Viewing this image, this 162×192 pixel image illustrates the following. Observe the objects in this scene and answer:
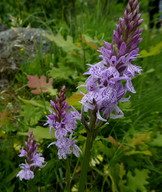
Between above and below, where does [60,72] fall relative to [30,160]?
below

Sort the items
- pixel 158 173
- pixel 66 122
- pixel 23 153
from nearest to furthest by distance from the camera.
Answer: pixel 66 122
pixel 23 153
pixel 158 173

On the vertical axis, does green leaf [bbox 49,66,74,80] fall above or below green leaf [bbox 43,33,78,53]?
below

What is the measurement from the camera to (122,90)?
94 centimetres

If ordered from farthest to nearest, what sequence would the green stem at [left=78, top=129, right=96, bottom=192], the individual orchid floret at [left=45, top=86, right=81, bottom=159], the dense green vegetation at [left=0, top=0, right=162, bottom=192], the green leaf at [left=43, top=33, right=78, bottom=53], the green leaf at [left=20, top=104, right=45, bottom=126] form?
the green leaf at [left=43, top=33, right=78, bottom=53]
the green leaf at [left=20, top=104, right=45, bottom=126]
the dense green vegetation at [left=0, top=0, right=162, bottom=192]
the individual orchid floret at [left=45, top=86, right=81, bottom=159]
the green stem at [left=78, top=129, right=96, bottom=192]

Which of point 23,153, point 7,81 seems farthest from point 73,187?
point 7,81

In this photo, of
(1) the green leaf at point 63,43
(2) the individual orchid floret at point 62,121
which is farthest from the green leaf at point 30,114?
(1) the green leaf at point 63,43

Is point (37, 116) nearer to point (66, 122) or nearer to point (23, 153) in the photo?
point (23, 153)

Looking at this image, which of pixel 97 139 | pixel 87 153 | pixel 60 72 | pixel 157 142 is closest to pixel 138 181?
pixel 157 142

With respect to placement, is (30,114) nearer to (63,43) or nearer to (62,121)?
(62,121)

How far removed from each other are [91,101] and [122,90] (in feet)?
0.44

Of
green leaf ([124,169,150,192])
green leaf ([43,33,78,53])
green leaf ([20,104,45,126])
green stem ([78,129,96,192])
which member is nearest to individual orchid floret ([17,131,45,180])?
green stem ([78,129,96,192])

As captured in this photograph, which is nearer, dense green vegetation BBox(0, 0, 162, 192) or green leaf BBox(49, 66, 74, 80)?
dense green vegetation BBox(0, 0, 162, 192)

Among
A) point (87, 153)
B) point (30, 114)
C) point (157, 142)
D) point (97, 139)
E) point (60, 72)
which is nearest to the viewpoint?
point (87, 153)

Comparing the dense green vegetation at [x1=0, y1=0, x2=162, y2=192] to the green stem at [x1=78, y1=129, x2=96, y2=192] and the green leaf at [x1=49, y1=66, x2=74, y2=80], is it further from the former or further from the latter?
the green stem at [x1=78, y1=129, x2=96, y2=192]
